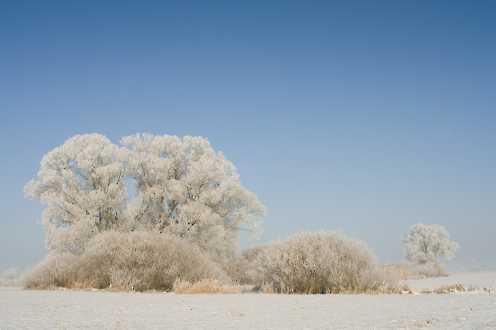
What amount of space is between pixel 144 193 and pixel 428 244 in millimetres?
30723

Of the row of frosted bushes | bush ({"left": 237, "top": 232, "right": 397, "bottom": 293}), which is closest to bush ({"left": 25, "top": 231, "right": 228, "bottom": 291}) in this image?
the row of frosted bushes

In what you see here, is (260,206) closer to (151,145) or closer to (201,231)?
(201,231)

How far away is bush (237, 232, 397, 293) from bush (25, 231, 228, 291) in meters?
2.42

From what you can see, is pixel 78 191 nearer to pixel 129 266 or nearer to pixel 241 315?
pixel 129 266

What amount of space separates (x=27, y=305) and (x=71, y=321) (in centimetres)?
313

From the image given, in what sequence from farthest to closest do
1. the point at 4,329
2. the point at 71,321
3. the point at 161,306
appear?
the point at 161,306
the point at 71,321
the point at 4,329

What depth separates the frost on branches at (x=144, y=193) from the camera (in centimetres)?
2964

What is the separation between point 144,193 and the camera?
3111 centimetres

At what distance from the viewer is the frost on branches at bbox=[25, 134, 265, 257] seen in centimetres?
2964

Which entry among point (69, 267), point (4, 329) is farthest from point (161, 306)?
point (69, 267)

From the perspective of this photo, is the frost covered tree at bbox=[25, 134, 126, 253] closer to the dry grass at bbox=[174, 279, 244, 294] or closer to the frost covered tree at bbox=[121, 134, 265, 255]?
the frost covered tree at bbox=[121, 134, 265, 255]

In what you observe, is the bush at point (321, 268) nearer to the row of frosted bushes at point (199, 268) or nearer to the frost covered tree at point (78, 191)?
the row of frosted bushes at point (199, 268)

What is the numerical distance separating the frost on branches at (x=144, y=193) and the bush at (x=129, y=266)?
12882mm

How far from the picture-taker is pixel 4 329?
20.3 ft
